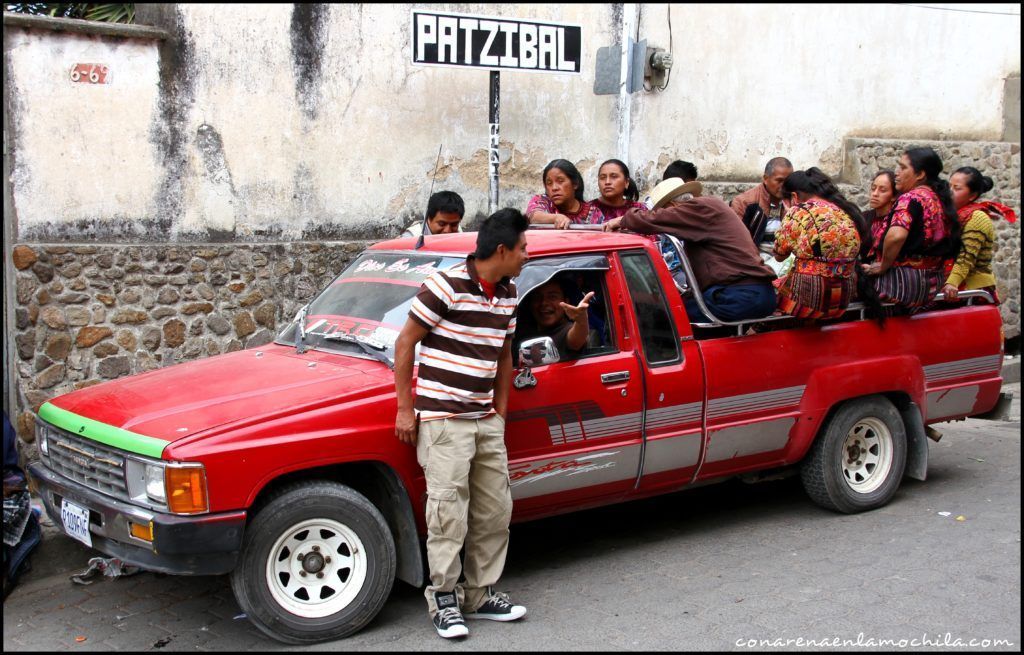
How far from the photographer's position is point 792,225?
6.11 meters

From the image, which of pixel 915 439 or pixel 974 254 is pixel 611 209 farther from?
pixel 974 254

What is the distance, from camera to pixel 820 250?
5977 mm

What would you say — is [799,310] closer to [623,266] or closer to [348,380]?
[623,266]

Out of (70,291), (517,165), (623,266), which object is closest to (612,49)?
(517,165)

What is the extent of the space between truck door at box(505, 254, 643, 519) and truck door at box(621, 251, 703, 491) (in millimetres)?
96

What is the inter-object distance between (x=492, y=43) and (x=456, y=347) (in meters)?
4.04

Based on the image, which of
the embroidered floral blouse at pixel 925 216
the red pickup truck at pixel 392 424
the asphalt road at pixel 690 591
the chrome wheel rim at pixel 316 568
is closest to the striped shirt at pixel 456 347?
the red pickup truck at pixel 392 424

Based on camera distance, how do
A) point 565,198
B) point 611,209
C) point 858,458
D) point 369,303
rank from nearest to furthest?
point 369,303 → point 858,458 → point 565,198 → point 611,209

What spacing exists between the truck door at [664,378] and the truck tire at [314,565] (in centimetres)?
164

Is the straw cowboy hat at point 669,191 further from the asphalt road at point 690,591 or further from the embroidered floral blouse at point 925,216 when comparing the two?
the asphalt road at point 690,591

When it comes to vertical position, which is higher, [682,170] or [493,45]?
[493,45]

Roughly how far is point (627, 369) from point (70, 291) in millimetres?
4469

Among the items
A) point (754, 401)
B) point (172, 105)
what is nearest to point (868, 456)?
point (754, 401)

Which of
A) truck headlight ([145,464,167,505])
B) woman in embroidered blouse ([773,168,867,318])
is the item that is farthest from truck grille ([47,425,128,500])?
woman in embroidered blouse ([773,168,867,318])
